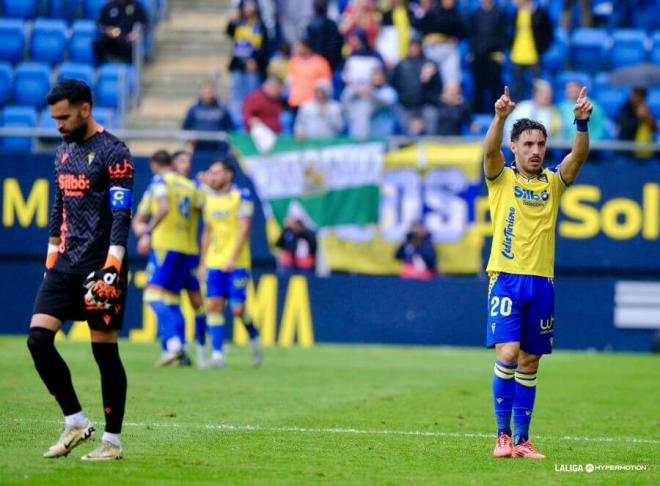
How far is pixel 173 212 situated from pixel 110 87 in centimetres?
797

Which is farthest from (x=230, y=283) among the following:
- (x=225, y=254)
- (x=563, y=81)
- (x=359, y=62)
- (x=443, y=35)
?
(x=563, y=81)

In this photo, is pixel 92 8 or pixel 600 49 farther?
pixel 92 8

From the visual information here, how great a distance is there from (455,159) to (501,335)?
41.8ft

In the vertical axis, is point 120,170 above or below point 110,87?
below

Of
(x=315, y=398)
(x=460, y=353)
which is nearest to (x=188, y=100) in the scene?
(x=460, y=353)

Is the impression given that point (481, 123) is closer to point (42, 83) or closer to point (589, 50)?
point (589, 50)

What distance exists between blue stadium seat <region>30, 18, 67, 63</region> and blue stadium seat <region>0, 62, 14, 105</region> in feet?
3.60

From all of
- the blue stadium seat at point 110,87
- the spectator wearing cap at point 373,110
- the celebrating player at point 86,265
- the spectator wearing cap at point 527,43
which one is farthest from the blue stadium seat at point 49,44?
the celebrating player at point 86,265

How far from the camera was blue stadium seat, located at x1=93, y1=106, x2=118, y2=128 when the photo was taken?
23.3 m

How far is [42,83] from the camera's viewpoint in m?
24.5

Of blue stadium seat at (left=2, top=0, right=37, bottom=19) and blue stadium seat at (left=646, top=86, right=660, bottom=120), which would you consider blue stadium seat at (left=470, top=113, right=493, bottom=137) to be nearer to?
blue stadium seat at (left=646, top=86, right=660, bottom=120)

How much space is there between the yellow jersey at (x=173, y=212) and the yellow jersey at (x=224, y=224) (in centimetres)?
48

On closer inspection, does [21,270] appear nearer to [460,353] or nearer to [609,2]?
[460,353]

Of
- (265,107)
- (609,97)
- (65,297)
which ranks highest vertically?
(609,97)
